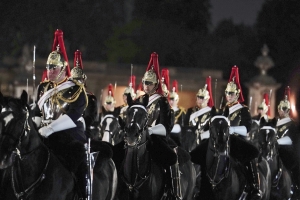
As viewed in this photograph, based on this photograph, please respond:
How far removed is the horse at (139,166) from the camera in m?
12.8

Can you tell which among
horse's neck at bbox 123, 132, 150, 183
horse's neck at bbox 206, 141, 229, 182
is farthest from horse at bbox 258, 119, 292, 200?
horse's neck at bbox 123, 132, 150, 183

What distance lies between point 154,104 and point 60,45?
75.6 inches

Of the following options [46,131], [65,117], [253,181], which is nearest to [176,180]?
[253,181]

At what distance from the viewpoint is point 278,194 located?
1820cm

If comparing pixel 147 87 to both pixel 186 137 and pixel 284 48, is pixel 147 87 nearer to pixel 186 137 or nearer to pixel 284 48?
pixel 186 137

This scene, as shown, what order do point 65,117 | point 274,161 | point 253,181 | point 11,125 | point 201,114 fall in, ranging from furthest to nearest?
point 201,114
point 274,161
point 253,181
point 65,117
point 11,125

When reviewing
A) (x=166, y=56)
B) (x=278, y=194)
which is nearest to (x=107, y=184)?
(x=278, y=194)

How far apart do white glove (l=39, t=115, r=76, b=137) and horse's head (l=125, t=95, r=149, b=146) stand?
1.08 m

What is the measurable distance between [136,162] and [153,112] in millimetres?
1036

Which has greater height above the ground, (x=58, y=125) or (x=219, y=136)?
(x=58, y=125)

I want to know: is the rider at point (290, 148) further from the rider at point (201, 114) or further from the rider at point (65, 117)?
the rider at point (65, 117)

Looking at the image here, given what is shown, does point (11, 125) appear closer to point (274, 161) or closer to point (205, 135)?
point (205, 135)

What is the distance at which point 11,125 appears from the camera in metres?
10.3

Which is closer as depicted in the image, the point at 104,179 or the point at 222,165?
the point at 104,179
